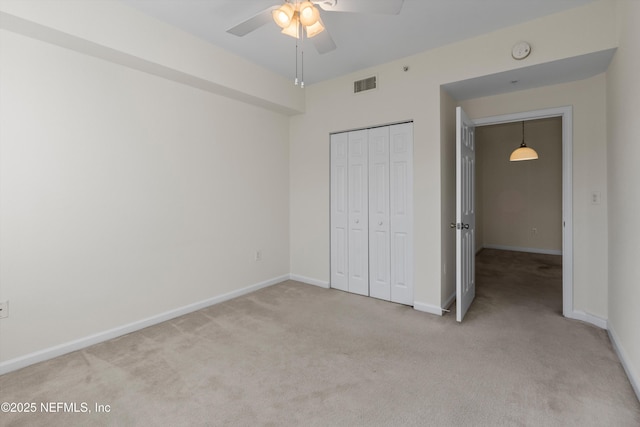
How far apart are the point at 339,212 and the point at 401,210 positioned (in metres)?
0.87

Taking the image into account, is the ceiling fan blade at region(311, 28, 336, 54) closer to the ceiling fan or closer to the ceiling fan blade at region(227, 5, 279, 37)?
the ceiling fan

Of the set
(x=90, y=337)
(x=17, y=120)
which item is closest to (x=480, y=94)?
(x=17, y=120)

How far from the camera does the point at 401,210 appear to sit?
345 cm

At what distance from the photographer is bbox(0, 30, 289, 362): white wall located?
86.6 inches

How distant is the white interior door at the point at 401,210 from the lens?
3373 millimetres

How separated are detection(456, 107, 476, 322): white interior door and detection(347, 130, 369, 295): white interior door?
3.58 ft

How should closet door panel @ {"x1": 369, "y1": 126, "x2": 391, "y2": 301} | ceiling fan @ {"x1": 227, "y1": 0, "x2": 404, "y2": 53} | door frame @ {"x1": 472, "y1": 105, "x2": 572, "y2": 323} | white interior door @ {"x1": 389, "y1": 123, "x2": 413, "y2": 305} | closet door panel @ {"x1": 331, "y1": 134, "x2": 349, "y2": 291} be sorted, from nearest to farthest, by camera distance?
ceiling fan @ {"x1": 227, "y1": 0, "x2": 404, "y2": 53}, door frame @ {"x1": 472, "y1": 105, "x2": 572, "y2": 323}, white interior door @ {"x1": 389, "y1": 123, "x2": 413, "y2": 305}, closet door panel @ {"x1": 369, "y1": 126, "x2": 391, "y2": 301}, closet door panel @ {"x1": 331, "y1": 134, "x2": 349, "y2": 291}

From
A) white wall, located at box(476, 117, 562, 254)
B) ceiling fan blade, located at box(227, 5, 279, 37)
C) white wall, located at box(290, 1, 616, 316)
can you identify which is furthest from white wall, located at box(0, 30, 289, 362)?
white wall, located at box(476, 117, 562, 254)

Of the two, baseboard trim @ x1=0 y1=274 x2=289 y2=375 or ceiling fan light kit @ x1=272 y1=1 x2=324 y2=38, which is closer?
ceiling fan light kit @ x1=272 y1=1 x2=324 y2=38

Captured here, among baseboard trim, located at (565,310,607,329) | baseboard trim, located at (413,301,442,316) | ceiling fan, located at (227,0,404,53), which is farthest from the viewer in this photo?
baseboard trim, located at (413,301,442,316)

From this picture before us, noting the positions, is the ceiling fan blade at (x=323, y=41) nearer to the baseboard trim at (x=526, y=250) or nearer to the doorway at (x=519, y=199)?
the doorway at (x=519, y=199)

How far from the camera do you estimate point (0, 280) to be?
2.13 meters

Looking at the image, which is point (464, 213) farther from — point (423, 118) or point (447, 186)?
point (423, 118)

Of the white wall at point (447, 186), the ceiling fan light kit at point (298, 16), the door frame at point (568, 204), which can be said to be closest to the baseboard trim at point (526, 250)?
the door frame at point (568, 204)
